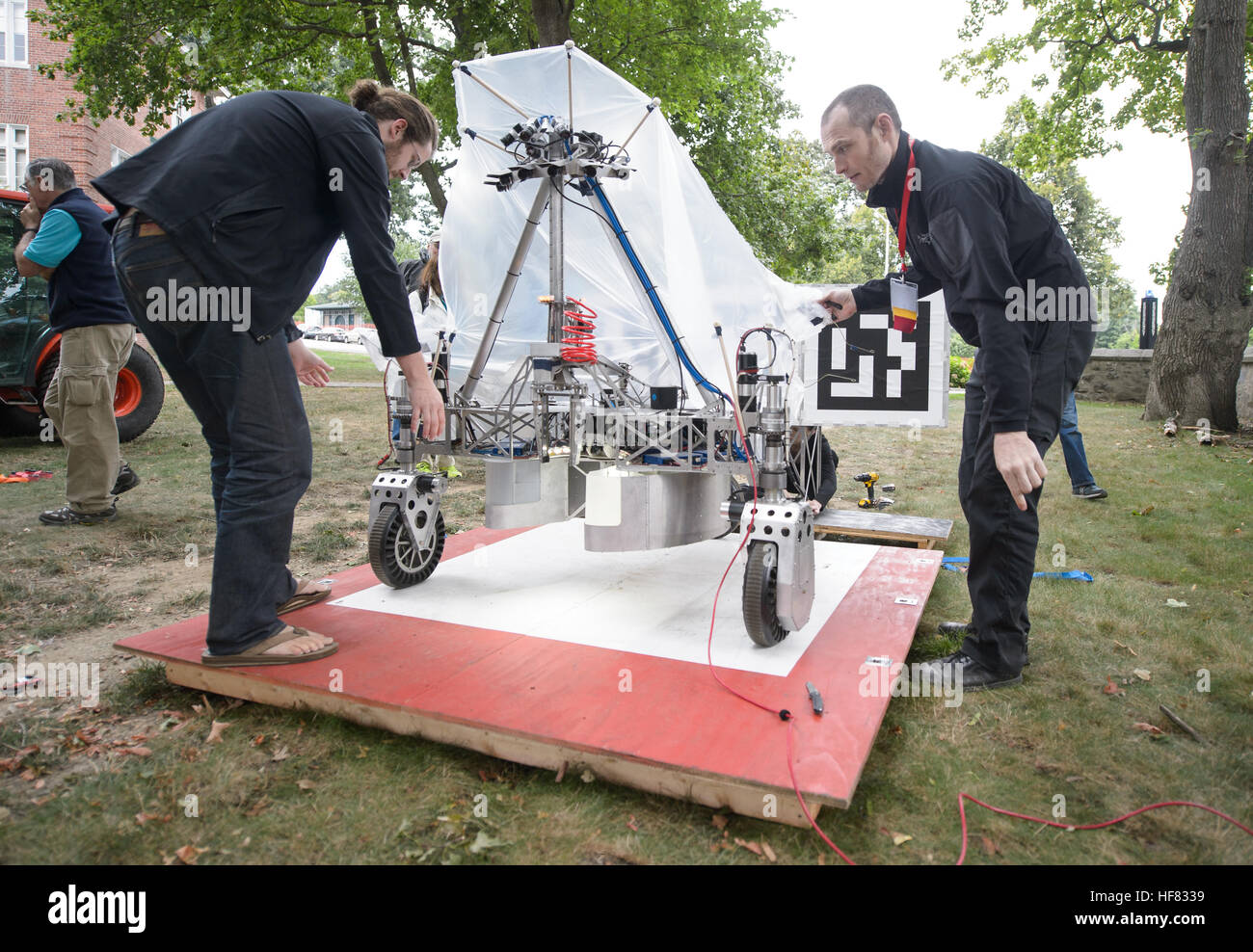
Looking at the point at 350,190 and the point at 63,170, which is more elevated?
the point at 63,170

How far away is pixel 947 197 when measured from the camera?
2.59m

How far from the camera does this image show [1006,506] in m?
2.74

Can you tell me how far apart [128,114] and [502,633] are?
551 inches

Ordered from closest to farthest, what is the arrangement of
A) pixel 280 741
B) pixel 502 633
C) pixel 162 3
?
pixel 280 741 < pixel 502 633 < pixel 162 3

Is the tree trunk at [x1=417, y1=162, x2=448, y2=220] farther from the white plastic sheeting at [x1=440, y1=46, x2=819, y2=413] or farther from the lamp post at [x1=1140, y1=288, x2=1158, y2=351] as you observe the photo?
the lamp post at [x1=1140, y1=288, x2=1158, y2=351]

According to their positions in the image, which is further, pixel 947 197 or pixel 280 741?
pixel 947 197

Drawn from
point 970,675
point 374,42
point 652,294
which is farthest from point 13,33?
point 970,675

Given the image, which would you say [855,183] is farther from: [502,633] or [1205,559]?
[1205,559]

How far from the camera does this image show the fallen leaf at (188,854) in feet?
6.03

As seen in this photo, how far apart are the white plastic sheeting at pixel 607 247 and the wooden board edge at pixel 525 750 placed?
2279 mm

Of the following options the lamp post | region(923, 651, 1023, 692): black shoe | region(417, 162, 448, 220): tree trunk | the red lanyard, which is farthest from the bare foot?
the lamp post
